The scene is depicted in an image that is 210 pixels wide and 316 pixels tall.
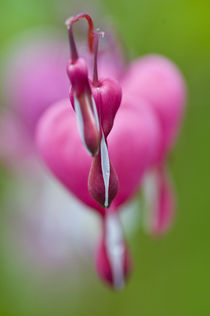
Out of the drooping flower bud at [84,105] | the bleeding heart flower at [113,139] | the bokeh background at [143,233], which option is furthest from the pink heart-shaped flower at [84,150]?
the bokeh background at [143,233]

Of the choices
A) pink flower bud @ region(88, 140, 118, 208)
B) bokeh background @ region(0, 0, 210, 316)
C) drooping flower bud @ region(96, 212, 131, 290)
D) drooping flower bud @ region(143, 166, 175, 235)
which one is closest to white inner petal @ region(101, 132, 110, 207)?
pink flower bud @ region(88, 140, 118, 208)

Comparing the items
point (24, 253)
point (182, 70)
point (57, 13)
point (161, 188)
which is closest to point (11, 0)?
point (57, 13)

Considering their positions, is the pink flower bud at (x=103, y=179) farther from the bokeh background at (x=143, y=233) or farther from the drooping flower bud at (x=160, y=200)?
the bokeh background at (x=143, y=233)

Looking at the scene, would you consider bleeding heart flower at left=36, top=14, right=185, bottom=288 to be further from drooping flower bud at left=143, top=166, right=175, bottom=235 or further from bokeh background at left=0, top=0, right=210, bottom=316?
bokeh background at left=0, top=0, right=210, bottom=316

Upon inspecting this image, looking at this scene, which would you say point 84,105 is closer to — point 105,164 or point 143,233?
point 105,164

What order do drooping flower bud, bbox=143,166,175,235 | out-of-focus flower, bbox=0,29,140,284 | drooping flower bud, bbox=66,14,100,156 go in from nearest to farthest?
1. drooping flower bud, bbox=66,14,100,156
2. drooping flower bud, bbox=143,166,175,235
3. out-of-focus flower, bbox=0,29,140,284

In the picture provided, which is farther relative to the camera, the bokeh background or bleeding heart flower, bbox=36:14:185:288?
the bokeh background

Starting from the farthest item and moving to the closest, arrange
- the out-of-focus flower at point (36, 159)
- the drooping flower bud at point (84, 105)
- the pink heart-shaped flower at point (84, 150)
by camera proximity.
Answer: the out-of-focus flower at point (36, 159) → the pink heart-shaped flower at point (84, 150) → the drooping flower bud at point (84, 105)
